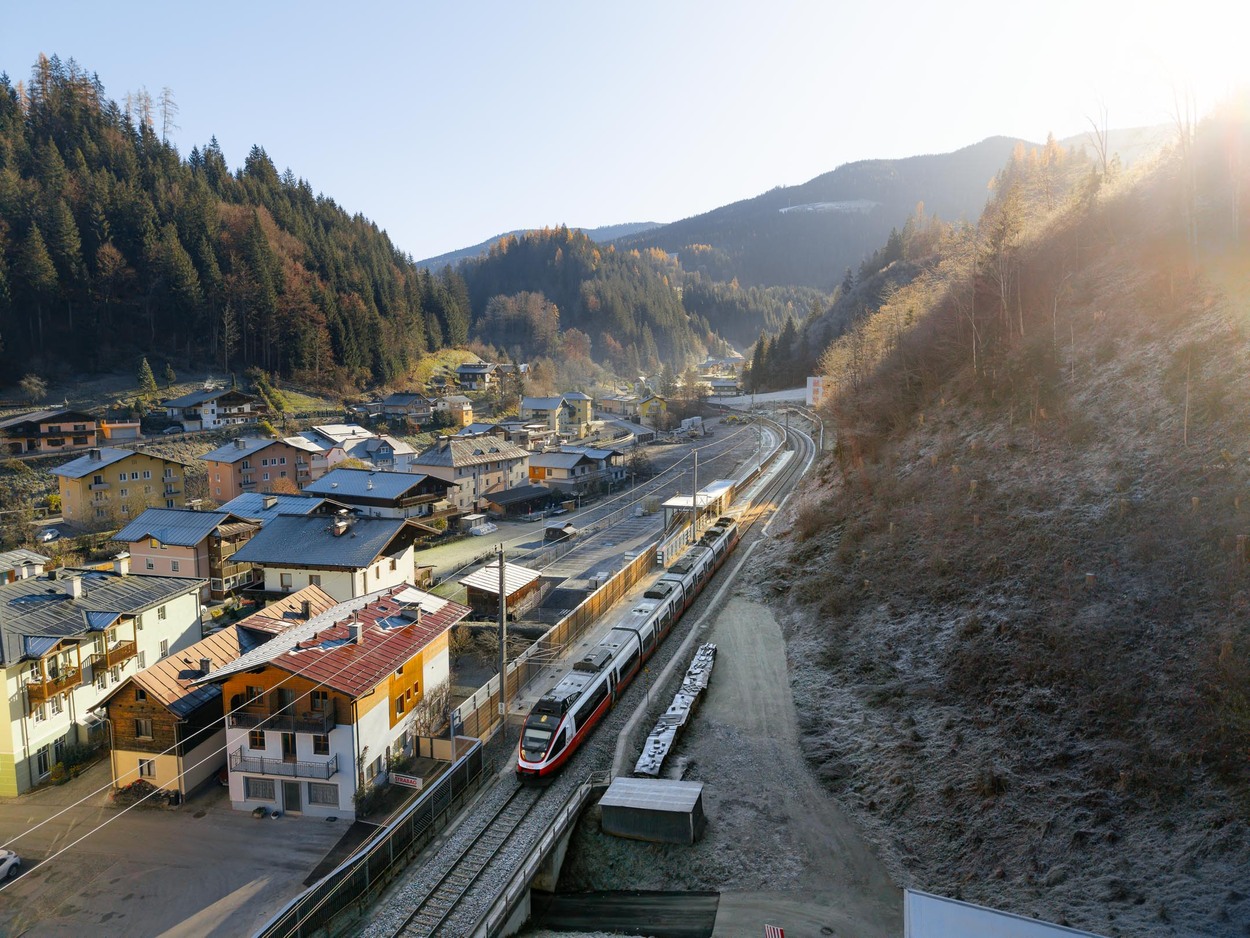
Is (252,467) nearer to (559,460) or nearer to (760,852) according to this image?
(559,460)

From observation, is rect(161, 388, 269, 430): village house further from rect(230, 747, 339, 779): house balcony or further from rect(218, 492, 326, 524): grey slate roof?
rect(230, 747, 339, 779): house balcony

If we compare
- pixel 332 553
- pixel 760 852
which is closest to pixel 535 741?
pixel 760 852

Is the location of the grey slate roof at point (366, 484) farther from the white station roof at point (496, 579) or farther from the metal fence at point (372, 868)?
the metal fence at point (372, 868)

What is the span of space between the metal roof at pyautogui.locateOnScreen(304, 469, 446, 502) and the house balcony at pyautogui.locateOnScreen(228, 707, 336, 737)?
80.4 ft

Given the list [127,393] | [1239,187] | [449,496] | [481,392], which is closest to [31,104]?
[127,393]

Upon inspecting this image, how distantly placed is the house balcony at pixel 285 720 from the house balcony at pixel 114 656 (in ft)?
23.8

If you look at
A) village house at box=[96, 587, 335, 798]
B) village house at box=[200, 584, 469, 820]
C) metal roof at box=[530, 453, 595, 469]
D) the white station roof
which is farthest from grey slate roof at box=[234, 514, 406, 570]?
metal roof at box=[530, 453, 595, 469]

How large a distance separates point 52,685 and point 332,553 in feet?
35.4

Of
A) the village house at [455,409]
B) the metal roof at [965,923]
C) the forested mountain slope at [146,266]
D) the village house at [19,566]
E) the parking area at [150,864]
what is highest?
the forested mountain slope at [146,266]

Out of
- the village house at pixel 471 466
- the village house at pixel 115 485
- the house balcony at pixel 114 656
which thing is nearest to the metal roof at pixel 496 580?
the house balcony at pixel 114 656

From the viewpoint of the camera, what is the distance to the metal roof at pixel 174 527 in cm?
3238

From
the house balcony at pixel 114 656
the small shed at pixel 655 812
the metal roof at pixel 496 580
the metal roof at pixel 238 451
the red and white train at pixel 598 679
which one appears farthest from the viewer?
the metal roof at pixel 238 451

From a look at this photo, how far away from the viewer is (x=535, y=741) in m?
15.8

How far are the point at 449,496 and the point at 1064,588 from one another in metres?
37.9
